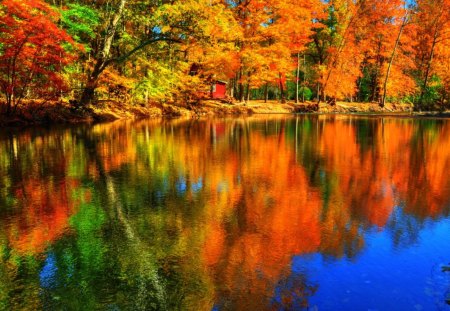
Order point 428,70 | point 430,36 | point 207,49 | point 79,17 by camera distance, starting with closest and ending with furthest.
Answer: point 79,17 → point 207,49 → point 428,70 → point 430,36

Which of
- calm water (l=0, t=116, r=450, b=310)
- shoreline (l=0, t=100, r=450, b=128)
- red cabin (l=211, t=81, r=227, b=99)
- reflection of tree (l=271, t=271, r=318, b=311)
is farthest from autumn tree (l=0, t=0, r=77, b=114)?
red cabin (l=211, t=81, r=227, b=99)

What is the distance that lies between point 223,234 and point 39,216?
3.25 meters

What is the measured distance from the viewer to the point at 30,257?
5.09 metres

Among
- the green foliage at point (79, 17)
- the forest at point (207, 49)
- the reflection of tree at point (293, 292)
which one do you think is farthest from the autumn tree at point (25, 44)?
the reflection of tree at point (293, 292)

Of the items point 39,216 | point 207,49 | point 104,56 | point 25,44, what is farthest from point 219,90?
point 39,216

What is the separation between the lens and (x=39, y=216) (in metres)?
6.85

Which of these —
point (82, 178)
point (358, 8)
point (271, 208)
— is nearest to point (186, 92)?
point (358, 8)

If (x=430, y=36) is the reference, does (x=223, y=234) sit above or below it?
below

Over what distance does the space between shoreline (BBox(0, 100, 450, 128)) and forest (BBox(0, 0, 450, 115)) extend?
0.81 metres

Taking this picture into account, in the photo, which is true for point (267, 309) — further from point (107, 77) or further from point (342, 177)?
point (107, 77)

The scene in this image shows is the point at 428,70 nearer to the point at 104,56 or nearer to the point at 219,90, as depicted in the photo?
the point at 219,90

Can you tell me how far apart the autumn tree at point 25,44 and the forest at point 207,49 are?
2.5 inches

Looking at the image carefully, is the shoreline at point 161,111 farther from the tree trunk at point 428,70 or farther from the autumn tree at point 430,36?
the autumn tree at point 430,36

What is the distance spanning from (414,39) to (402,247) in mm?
58329
